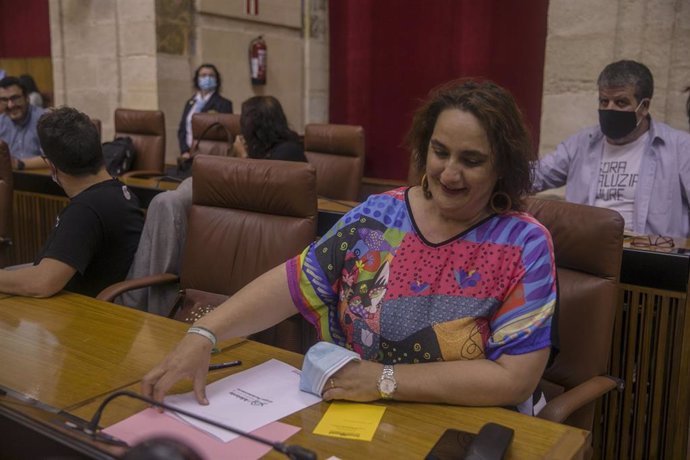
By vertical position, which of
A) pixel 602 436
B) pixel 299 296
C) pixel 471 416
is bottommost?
pixel 602 436

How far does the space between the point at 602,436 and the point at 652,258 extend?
56 centimetres

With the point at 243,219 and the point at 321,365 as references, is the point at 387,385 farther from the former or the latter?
the point at 243,219

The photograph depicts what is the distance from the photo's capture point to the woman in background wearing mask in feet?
17.1

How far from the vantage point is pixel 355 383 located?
1.14 m

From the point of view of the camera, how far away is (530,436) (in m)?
1.05

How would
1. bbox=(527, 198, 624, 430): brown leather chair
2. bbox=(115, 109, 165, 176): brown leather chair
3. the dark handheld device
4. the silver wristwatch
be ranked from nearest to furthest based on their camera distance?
the dark handheld device < the silver wristwatch < bbox=(527, 198, 624, 430): brown leather chair < bbox=(115, 109, 165, 176): brown leather chair

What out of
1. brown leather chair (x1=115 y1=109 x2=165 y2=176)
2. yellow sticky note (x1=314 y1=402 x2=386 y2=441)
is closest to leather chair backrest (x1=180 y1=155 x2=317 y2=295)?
yellow sticky note (x1=314 y1=402 x2=386 y2=441)

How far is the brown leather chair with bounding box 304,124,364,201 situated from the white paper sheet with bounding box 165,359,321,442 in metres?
2.84

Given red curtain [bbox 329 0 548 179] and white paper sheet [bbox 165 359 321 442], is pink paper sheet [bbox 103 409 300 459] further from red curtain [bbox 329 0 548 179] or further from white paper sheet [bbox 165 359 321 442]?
red curtain [bbox 329 0 548 179]

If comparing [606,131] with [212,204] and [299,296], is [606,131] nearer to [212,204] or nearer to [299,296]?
[212,204]

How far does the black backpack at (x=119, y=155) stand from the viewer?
447cm

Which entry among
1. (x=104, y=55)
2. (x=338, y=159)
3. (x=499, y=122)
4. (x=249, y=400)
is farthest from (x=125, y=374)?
(x=104, y=55)

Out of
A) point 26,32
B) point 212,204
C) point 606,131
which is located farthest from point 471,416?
point 26,32

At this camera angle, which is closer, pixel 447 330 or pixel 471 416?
pixel 471 416
